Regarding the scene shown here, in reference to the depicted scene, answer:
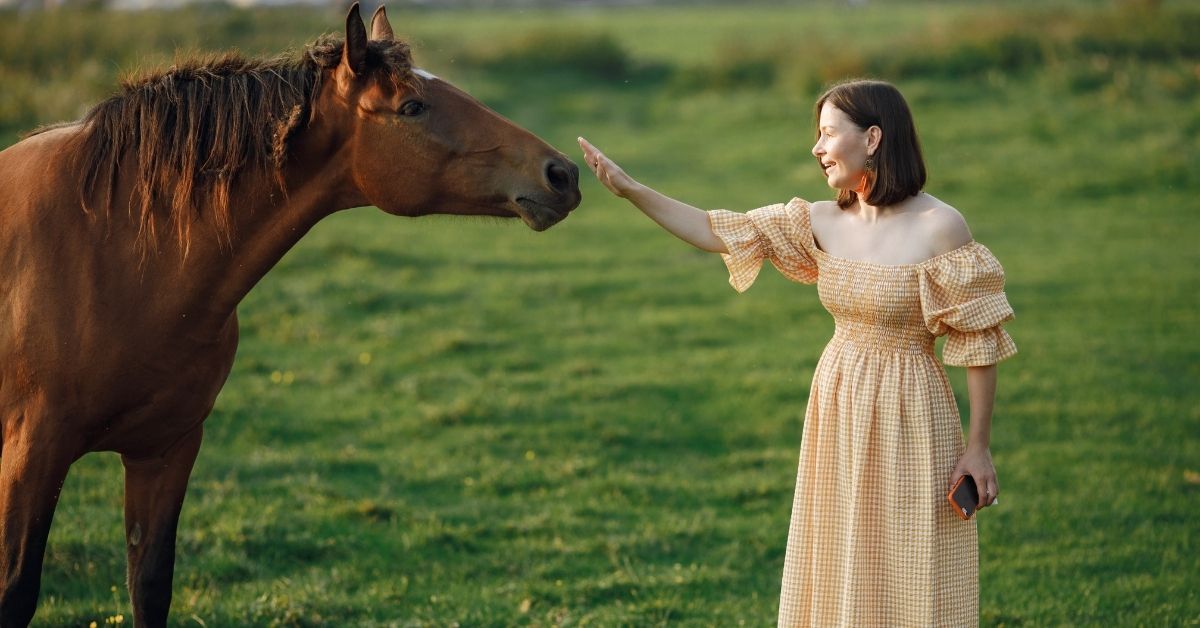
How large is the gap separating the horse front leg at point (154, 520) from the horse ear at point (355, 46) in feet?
4.42

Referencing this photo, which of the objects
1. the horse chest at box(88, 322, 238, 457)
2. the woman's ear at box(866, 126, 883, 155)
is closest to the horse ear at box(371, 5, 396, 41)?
the horse chest at box(88, 322, 238, 457)

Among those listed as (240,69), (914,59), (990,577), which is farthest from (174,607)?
(914,59)

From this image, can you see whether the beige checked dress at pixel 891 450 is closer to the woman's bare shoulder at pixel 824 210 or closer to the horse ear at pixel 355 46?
the woman's bare shoulder at pixel 824 210

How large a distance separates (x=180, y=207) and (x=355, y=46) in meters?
0.74

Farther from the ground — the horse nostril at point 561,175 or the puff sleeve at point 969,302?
the horse nostril at point 561,175

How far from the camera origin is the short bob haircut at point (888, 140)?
10.4 ft

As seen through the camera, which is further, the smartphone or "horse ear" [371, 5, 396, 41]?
"horse ear" [371, 5, 396, 41]

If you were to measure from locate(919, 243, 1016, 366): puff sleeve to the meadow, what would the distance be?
1.81 metres

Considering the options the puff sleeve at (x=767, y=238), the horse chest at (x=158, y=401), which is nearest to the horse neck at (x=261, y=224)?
the horse chest at (x=158, y=401)

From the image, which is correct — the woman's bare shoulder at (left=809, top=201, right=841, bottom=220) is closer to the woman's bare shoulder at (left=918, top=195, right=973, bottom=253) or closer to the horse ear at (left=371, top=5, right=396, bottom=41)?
the woman's bare shoulder at (left=918, top=195, right=973, bottom=253)

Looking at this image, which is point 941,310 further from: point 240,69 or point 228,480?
point 228,480

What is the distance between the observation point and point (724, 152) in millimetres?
17125

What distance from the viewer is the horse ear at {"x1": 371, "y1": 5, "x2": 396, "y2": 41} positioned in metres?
3.58

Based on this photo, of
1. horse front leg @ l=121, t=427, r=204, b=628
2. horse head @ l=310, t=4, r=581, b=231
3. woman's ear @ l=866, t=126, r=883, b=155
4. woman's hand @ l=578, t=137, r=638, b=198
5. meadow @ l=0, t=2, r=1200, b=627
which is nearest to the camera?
woman's ear @ l=866, t=126, r=883, b=155
